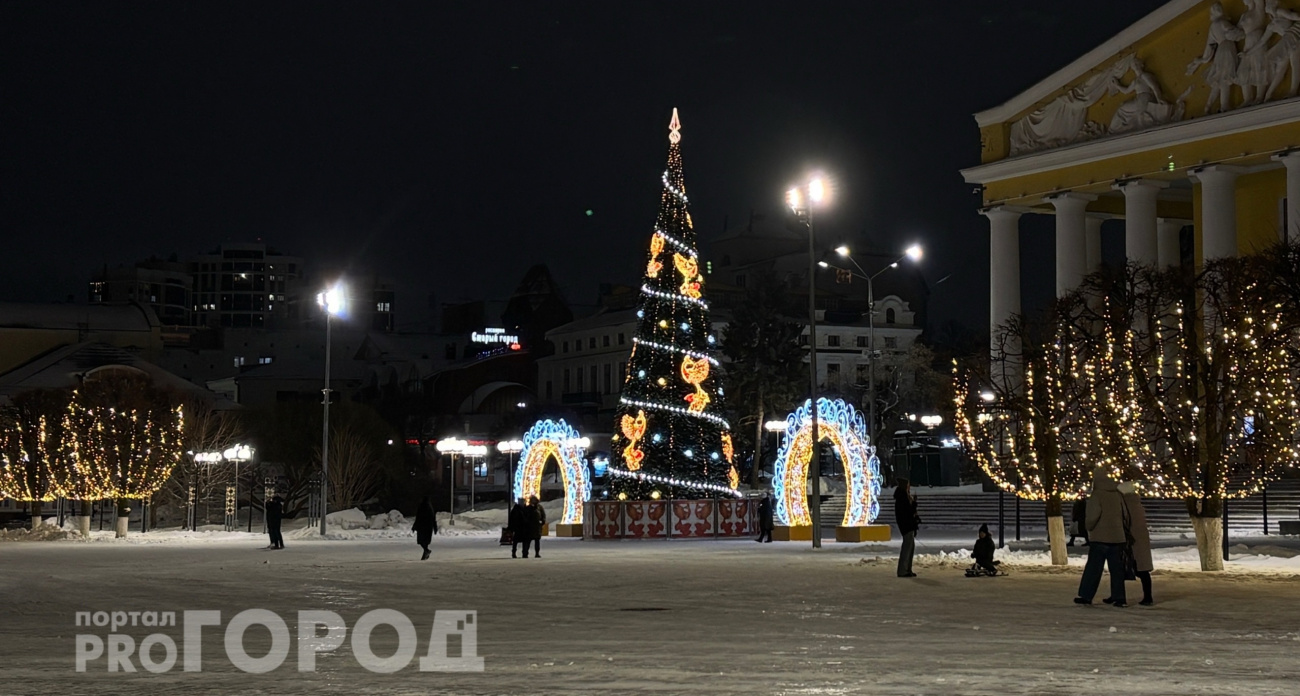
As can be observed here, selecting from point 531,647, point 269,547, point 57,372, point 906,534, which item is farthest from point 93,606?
point 57,372

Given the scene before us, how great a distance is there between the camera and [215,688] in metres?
12.4

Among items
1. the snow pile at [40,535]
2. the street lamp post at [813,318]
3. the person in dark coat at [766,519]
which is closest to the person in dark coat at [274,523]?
the person in dark coat at [766,519]

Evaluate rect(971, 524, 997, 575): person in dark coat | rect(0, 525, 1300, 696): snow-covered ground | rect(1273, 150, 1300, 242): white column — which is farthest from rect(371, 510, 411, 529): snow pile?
rect(971, 524, 997, 575): person in dark coat

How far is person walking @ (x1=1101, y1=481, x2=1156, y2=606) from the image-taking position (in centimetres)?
1977

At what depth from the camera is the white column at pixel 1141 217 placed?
52.8 m

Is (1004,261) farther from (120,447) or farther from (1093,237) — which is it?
(120,447)

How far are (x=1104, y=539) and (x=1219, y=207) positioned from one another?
32.5 metres

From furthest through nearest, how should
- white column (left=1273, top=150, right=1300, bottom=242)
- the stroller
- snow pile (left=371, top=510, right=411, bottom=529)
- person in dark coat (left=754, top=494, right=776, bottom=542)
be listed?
snow pile (left=371, top=510, right=411, bottom=529) < white column (left=1273, top=150, right=1300, bottom=242) < person in dark coat (left=754, top=494, right=776, bottom=542) < the stroller

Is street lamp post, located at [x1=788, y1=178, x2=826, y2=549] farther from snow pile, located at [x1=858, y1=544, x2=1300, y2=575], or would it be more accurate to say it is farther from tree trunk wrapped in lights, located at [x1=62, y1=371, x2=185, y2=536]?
tree trunk wrapped in lights, located at [x1=62, y1=371, x2=185, y2=536]

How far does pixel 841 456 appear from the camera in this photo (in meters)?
41.7

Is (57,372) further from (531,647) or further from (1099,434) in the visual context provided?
(531,647)

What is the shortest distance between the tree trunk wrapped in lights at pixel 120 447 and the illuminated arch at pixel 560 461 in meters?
14.7

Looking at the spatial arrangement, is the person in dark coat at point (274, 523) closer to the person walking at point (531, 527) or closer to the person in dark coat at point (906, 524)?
the person walking at point (531, 527)

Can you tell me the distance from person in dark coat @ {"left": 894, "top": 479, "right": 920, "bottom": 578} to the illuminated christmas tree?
1961 centimetres
